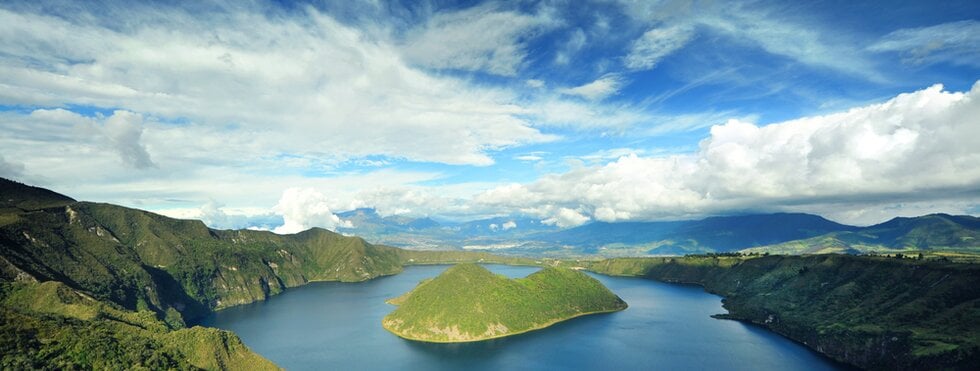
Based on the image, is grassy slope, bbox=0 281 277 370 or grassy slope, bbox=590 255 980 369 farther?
grassy slope, bbox=590 255 980 369

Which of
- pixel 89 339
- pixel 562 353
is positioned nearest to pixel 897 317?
pixel 562 353

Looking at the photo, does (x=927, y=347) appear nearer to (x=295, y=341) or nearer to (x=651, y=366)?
(x=651, y=366)

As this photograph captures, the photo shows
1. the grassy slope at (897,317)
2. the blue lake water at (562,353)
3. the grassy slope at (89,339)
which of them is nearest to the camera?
the grassy slope at (89,339)

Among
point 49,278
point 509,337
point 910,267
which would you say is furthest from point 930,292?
point 49,278

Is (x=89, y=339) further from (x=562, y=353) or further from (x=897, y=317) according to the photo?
(x=897, y=317)

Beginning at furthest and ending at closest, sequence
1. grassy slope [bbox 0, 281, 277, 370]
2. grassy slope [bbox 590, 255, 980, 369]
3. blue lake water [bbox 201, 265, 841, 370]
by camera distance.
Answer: blue lake water [bbox 201, 265, 841, 370] → grassy slope [bbox 590, 255, 980, 369] → grassy slope [bbox 0, 281, 277, 370]

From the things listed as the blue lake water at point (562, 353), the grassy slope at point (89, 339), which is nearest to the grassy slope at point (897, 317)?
the blue lake water at point (562, 353)

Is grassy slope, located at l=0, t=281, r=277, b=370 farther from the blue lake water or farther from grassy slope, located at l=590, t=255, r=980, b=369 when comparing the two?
grassy slope, located at l=590, t=255, r=980, b=369

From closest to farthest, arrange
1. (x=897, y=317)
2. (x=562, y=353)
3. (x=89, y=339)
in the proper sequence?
(x=89, y=339) → (x=897, y=317) → (x=562, y=353)

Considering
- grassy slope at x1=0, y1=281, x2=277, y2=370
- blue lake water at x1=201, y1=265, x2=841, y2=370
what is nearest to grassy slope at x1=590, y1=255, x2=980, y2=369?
blue lake water at x1=201, y1=265, x2=841, y2=370

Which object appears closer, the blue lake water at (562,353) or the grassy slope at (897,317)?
the grassy slope at (897,317)

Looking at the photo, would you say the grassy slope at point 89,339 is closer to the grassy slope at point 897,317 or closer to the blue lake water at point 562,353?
the blue lake water at point 562,353

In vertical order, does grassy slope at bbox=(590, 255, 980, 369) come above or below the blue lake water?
above
